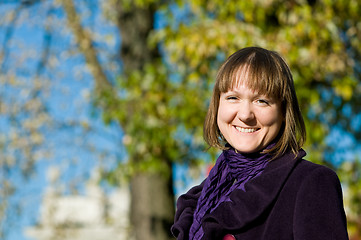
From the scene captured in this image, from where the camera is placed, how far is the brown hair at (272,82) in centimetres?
171


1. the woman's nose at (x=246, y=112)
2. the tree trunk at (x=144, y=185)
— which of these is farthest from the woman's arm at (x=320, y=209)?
the tree trunk at (x=144, y=185)

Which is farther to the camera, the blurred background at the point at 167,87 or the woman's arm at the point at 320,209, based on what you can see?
the blurred background at the point at 167,87

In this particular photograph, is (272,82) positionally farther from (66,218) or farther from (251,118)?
(66,218)

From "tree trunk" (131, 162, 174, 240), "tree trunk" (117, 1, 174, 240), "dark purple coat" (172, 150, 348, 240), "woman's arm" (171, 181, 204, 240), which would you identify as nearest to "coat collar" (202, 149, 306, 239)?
"dark purple coat" (172, 150, 348, 240)

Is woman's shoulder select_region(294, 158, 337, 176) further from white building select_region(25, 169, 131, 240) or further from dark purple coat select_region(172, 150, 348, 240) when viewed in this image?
white building select_region(25, 169, 131, 240)

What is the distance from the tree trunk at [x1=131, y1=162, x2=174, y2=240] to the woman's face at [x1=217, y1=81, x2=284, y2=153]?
15.9 ft

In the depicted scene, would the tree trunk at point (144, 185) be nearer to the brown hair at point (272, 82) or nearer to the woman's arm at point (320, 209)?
the brown hair at point (272, 82)

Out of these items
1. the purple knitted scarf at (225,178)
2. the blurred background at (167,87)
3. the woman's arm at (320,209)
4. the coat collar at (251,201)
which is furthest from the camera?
the blurred background at (167,87)

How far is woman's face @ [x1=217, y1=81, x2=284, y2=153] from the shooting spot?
1.71 meters

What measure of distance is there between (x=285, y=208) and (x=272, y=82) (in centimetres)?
40


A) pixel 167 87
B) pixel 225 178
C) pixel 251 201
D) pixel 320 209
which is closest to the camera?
Answer: pixel 320 209

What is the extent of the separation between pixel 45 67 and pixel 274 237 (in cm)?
735

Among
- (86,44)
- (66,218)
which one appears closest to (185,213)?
(86,44)

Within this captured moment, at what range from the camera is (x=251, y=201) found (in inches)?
64.4
